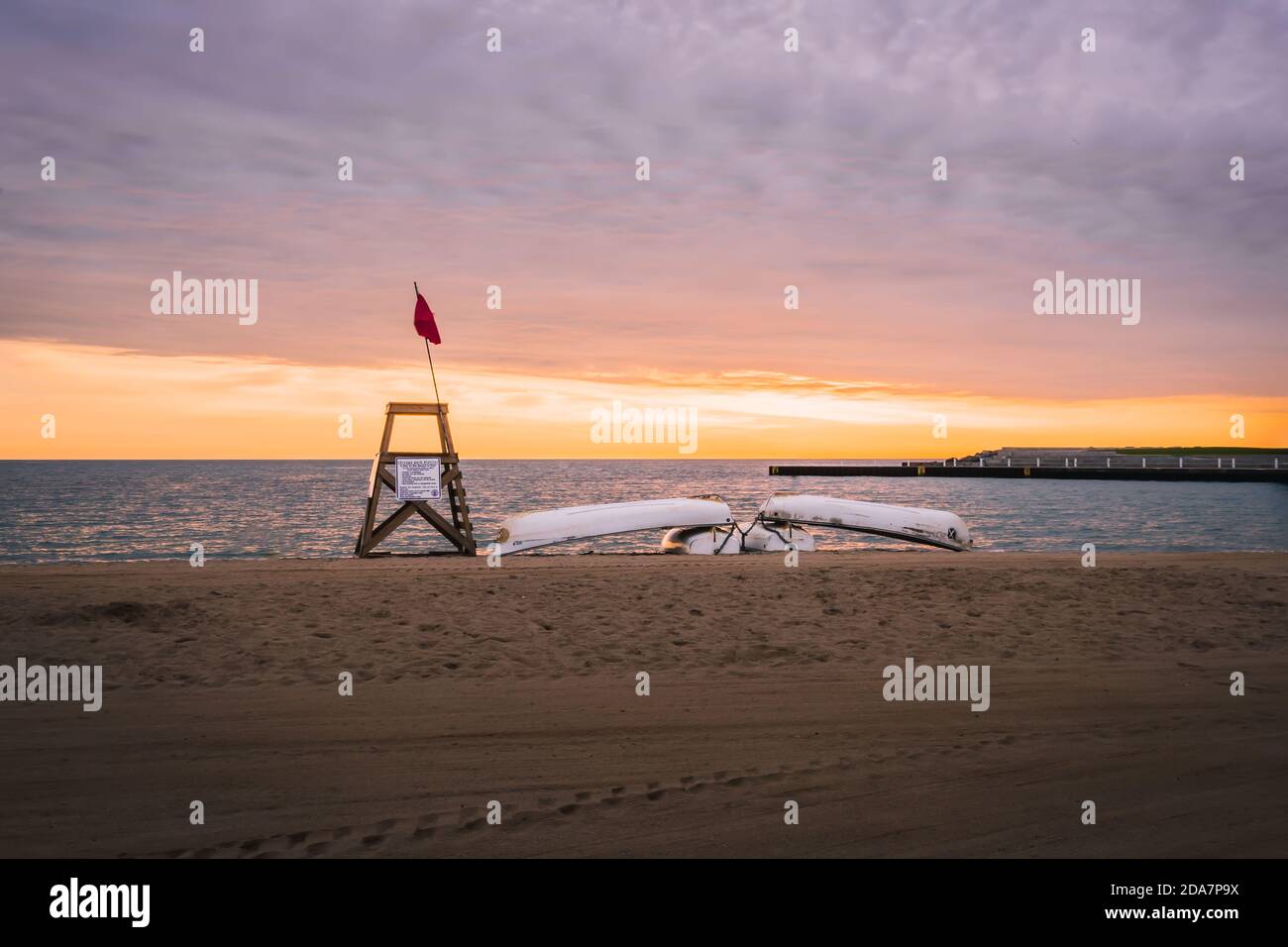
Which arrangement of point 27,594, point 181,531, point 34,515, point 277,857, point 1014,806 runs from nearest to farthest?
point 277,857 < point 1014,806 < point 27,594 < point 181,531 < point 34,515

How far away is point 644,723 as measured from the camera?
17.7 feet

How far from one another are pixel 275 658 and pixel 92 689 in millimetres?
1256

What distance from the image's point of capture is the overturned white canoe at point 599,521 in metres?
16.7

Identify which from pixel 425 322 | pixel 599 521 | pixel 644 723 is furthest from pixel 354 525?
Result: pixel 644 723

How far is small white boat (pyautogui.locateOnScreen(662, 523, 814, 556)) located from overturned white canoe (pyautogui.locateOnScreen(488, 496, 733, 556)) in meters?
0.31

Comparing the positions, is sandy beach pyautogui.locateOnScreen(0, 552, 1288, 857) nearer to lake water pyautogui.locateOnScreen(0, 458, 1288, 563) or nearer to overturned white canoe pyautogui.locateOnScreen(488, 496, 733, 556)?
overturned white canoe pyautogui.locateOnScreen(488, 496, 733, 556)

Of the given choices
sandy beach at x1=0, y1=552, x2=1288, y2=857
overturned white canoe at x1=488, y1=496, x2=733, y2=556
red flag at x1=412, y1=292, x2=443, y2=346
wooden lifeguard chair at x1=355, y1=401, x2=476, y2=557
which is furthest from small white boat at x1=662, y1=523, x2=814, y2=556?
sandy beach at x1=0, y1=552, x2=1288, y2=857

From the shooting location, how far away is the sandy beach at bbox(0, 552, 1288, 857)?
12.6 ft

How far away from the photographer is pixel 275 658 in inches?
272

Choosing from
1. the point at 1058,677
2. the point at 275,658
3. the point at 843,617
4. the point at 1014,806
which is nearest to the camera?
the point at 1014,806

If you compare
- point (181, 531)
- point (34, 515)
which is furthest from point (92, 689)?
point (34, 515)

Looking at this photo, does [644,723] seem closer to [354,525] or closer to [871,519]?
[871,519]

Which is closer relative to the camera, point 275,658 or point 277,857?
point 277,857
